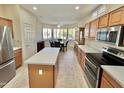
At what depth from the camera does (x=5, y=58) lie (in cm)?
287

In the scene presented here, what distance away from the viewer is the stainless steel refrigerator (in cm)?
272

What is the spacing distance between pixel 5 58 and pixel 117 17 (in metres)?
3.10

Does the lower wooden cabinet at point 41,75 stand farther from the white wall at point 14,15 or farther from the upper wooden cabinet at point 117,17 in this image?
the white wall at point 14,15

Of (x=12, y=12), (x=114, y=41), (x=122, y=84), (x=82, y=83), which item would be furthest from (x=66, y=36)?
(x=122, y=84)

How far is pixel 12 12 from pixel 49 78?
336 cm

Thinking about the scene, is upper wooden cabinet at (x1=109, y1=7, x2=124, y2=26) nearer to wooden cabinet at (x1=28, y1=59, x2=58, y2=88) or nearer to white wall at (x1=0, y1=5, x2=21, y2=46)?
wooden cabinet at (x1=28, y1=59, x2=58, y2=88)

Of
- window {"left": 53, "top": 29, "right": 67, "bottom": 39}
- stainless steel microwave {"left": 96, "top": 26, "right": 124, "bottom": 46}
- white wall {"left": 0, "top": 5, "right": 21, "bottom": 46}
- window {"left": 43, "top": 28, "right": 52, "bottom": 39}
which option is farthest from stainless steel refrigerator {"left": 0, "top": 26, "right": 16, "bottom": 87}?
window {"left": 53, "top": 29, "right": 67, "bottom": 39}

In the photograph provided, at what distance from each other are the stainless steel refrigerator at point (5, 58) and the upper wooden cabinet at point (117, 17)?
2900mm

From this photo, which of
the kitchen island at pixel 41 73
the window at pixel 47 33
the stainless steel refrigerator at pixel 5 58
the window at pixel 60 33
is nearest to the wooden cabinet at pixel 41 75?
the kitchen island at pixel 41 73

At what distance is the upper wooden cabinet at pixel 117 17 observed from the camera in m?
1.84

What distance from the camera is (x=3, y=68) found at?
2.77 meters

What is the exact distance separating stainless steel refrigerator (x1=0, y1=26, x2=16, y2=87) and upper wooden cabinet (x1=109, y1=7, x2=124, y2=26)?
290 centimetres

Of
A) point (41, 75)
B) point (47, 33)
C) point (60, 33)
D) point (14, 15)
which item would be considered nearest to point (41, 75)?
point (41, 75)
